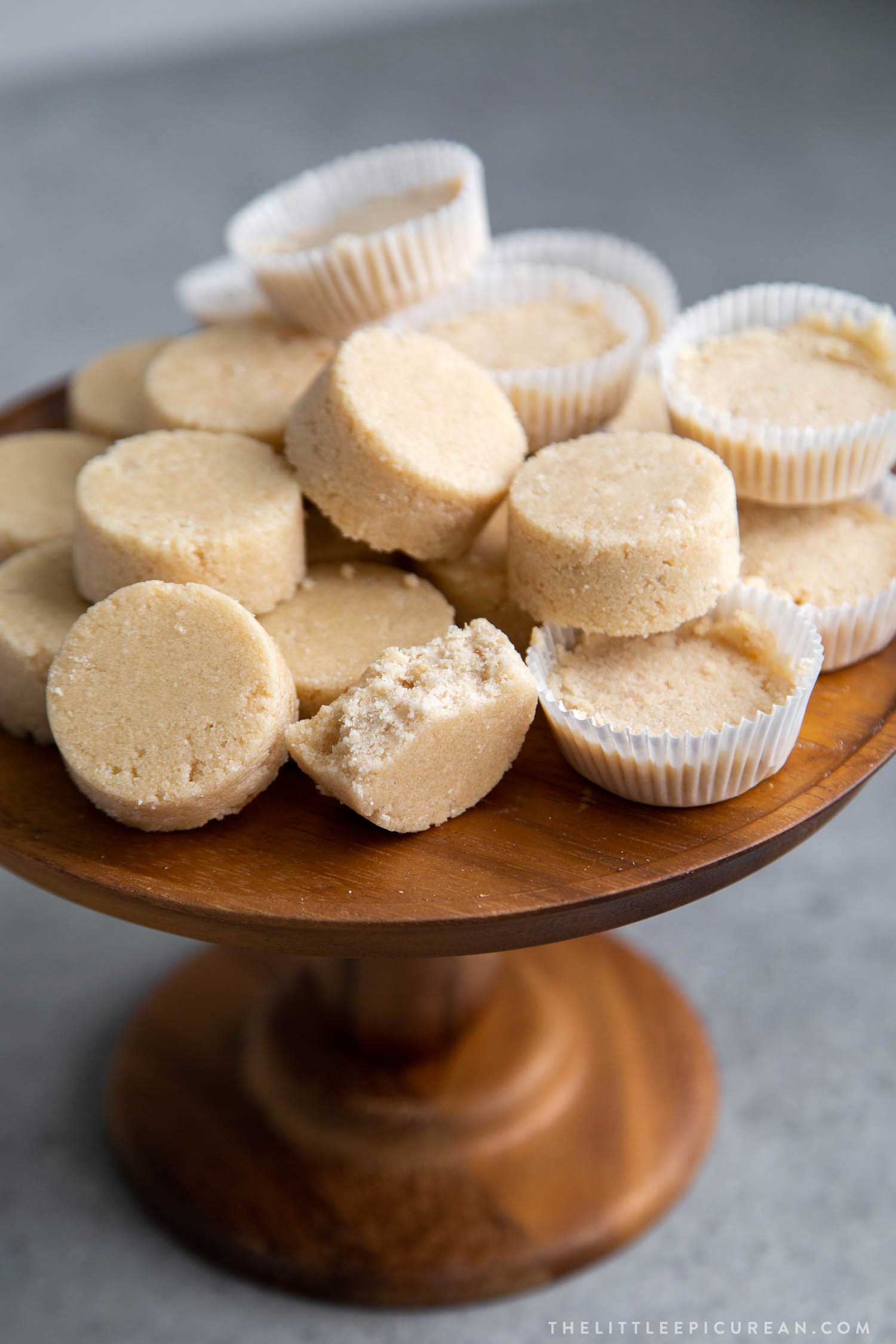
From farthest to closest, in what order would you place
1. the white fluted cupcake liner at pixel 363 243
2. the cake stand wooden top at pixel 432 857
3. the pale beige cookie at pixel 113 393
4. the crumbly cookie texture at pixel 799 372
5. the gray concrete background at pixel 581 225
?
the gray concrete background at pixel 581 225
the pale beige cookie at pixel 113 393
the white fluted cupcake liner at pixel 363 243
the crumbly cookie texture at pixel 799 372
the cake stand wooden top at pixel 432 857

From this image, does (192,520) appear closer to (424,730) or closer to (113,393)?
(424,730)

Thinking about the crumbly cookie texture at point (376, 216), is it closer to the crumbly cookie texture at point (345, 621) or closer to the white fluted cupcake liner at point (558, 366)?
the white fluted cupcake liner at point (558, 366)

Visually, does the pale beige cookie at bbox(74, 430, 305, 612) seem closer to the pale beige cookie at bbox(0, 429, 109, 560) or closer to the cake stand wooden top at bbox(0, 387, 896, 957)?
the pale beige cookie at bbox(0, 429, 109, 560)

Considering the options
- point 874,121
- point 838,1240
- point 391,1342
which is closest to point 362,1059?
point 391,1342

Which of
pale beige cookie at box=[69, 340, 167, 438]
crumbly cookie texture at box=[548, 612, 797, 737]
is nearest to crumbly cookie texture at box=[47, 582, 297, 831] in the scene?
crumbly cookie texture at box=[548, 612, 797, 737]

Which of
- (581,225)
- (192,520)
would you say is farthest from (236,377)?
(581,225)

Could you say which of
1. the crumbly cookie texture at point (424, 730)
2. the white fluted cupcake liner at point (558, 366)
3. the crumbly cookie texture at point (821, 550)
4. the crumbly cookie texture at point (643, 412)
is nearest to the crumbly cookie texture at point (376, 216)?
the white fluted cupcake liner at point (558, 366)

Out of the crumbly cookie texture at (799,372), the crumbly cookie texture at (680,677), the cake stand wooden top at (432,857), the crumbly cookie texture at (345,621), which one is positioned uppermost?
the crumbly cookie texture at (799,372)
